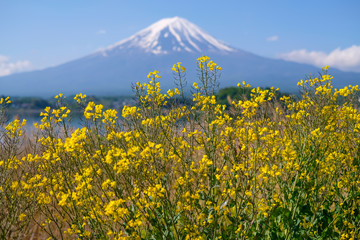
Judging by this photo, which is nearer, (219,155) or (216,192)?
(216,192)

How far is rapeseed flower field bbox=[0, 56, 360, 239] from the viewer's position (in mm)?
3613

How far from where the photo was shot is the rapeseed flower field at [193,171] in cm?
361

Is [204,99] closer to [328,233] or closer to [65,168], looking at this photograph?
[65,168]

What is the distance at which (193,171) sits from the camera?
3842 mm

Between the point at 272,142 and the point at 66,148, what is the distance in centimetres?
233

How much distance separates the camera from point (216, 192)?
4008 mm

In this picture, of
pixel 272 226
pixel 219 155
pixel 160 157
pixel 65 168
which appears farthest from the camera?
pixel 219 155

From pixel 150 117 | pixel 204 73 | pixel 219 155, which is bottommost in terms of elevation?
pixel 219 155

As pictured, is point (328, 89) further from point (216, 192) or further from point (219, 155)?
point (216, 192)

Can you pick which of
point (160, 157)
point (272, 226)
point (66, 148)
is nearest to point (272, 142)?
point (272, 226)

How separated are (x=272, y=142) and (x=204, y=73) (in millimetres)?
1149

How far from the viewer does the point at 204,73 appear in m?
4.16

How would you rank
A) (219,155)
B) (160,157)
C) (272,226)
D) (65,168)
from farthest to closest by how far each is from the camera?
1. (219,155)
2. (272,226)
3. (65,168)
4. (160,157)

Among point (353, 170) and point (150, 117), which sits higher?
point (150, 117)
